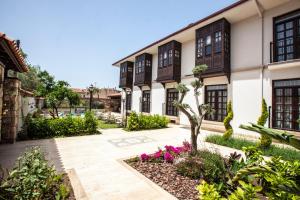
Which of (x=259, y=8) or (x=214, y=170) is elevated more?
(x=259, y=8)

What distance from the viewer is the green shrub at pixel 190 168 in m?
4.57

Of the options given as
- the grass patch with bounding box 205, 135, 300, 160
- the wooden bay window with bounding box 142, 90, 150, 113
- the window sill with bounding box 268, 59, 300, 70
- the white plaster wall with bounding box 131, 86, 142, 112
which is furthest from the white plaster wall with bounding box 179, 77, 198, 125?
the white plaster wall with bounding box 131, 86, 142, 112

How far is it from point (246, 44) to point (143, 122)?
8687 millimetres

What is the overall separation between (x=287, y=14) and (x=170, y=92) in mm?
10468

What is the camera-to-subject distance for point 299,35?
29.6 feet

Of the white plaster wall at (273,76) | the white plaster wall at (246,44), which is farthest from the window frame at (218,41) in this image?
the white plaster wall at (273,76)

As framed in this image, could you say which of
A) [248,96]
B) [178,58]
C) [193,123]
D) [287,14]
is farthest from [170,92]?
[193,123]

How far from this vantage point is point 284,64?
349 inches

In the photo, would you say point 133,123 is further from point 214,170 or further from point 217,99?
point 214,170

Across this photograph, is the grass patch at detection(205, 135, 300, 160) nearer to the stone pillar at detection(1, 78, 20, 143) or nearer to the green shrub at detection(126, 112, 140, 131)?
the green shrub at detection(126, 112, 140, 131)

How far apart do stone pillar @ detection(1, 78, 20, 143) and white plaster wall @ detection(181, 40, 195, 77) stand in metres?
12.1

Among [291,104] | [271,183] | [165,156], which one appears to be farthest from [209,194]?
[291,104]

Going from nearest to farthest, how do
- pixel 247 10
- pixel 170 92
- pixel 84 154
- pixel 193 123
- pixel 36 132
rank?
pixel 193 123
pixel 84 154
pixel 36 132
pixel 247 10
pixel 170 92

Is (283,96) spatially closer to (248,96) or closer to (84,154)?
(248,96)
